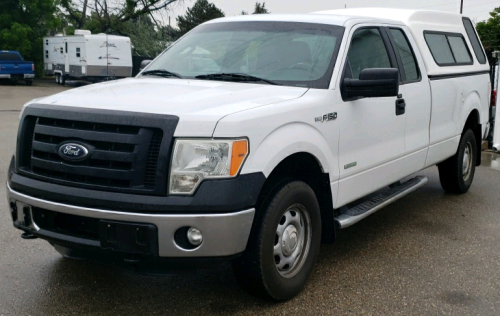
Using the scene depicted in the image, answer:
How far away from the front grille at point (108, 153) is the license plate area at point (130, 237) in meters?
0.20

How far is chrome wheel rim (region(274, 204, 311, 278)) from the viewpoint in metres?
4.02

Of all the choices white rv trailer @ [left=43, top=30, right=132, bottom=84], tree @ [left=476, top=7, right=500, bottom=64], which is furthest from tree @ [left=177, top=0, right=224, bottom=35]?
white rv trailer @ [left=43, top=30, right=132, bottom=84]

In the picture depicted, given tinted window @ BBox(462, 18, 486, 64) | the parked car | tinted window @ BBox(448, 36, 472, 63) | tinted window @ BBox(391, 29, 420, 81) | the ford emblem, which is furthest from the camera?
the parked car

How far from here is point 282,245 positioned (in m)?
4.03

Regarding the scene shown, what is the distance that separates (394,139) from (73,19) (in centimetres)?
4275

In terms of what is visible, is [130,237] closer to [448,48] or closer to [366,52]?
[366,52]

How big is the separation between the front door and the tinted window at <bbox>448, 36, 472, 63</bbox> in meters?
1.88

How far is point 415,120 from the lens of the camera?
5.71 meters

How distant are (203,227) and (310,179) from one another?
1154 millimetres

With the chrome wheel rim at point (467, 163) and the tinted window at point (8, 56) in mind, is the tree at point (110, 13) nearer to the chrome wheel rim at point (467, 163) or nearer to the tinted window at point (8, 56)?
the tinted window at point (8, 56)

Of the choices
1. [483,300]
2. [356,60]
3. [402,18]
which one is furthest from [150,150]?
[402,18]

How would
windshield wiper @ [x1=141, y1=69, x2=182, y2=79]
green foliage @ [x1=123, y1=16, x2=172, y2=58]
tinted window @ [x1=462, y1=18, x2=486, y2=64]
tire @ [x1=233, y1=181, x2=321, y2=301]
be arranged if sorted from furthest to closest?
green foliage @ [x1=123, y1=16, x2=172, y2=58] < tinted window @ [x1=462, y1=18, x2=486, y2=64] < windshield wiper @ [x1=141, y1=69, x2=182, y2=79] < tire @ [x1=233, y1=181, x2=321, y2=301]

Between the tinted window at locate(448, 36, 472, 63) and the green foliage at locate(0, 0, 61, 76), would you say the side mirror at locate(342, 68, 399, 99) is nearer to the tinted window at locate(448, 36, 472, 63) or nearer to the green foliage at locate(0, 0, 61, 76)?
the tinted window at locate(448, 36, 472, 63)

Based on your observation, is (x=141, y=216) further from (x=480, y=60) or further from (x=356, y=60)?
(x=480, y=60)
